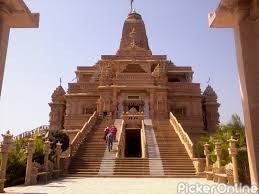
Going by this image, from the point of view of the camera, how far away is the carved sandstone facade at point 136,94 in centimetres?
3575

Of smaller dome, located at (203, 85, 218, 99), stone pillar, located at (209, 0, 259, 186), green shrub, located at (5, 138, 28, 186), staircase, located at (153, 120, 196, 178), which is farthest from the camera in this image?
smaller dome, located at (203, 85, 218, 99)

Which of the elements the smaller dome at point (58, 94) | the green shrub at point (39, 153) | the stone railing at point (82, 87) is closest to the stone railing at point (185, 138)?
the green shrub at point (39, 153)

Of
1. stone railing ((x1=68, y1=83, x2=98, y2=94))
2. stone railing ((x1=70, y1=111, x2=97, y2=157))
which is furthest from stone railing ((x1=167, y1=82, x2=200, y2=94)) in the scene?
stone railing ((x1=70, y1=111, x2=97, y2=157))

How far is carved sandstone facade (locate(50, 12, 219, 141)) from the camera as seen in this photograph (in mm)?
35750

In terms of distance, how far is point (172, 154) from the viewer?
811 inches

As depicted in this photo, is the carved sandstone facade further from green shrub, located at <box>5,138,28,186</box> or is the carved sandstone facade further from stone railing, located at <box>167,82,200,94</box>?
green shrub, located at <box>5,138,28,186</box>

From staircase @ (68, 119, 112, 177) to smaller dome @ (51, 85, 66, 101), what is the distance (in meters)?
16.3

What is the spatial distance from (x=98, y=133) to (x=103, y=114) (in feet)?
30.0

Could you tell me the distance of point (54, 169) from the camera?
16594 mm

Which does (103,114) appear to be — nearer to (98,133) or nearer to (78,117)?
(78,117)

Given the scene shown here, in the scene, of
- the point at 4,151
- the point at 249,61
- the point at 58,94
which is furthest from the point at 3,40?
the point at 58,94

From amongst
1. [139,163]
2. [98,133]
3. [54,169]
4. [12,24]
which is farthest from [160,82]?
[12,24]

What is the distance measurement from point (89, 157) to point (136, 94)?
1730cm

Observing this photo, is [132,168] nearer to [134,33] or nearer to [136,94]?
[136,94]
